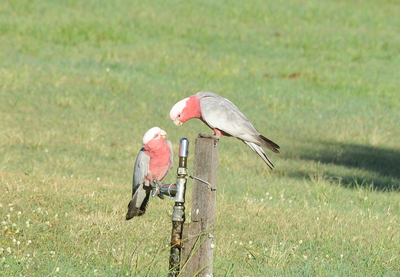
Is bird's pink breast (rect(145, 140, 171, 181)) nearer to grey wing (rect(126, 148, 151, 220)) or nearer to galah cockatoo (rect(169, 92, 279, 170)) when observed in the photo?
grey wing (rect(126, 148, 151, 220))

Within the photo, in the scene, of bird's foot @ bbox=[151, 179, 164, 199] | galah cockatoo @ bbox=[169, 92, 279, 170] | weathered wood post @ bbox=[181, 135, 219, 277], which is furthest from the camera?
galah cockatoo @ bbox=[169, 92, 279, 170]

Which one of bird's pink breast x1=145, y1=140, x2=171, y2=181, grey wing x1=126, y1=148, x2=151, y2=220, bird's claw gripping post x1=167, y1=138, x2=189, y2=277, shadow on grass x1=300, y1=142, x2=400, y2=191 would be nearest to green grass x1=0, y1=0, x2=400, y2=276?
shadow on grass x1=300, y1=142, x2=400, y2=191

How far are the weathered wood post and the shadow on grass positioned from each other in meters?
5.50

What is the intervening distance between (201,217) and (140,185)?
0.78 m

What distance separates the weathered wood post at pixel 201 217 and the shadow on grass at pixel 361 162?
5.50 m

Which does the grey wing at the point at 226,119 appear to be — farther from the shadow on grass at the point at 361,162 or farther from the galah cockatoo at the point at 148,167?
the shadow on grass at the point at 361,162

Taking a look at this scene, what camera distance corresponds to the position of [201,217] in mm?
4570

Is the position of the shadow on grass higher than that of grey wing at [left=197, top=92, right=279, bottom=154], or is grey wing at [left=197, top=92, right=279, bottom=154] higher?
grey wing at [left=197, top=92, right=279, bottom=154]

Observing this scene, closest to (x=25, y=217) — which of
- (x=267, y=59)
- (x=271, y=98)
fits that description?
(x=271, y=98)

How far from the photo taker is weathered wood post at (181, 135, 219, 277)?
14.9 feet

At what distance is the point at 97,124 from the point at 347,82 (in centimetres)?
786

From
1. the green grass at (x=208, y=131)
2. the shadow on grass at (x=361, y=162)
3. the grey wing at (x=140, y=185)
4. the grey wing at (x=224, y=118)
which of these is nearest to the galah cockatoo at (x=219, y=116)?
the grey wing at (x=224, y=118)

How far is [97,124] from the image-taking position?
11.9 meters

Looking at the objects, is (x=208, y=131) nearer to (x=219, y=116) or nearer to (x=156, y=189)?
(x=219, y=116)
